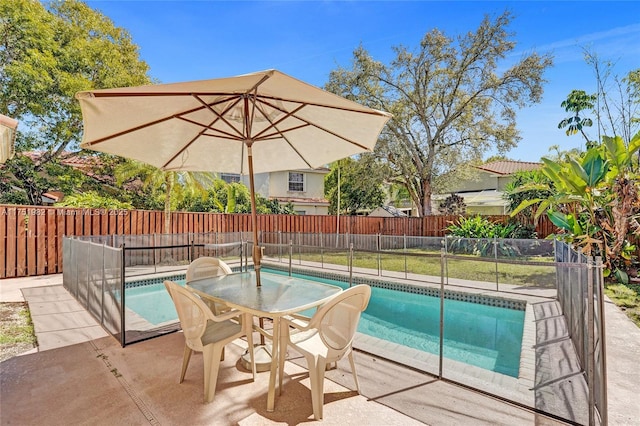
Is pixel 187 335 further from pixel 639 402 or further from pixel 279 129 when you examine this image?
pixel 639 402

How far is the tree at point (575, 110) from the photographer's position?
19.3 meters

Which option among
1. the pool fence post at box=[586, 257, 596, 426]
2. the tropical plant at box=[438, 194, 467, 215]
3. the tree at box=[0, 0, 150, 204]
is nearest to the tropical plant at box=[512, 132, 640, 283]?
the pool fence post at box=[586, 257, 596, 426]

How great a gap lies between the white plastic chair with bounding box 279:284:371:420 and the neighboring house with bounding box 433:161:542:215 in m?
18.1

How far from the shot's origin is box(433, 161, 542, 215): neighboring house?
65.2ft

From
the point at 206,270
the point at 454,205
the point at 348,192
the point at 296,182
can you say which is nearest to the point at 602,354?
the point at 206,270

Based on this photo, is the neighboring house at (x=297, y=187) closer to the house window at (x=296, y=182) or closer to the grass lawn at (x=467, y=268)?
the house window at (x=296, y=182)

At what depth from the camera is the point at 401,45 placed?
16.3 metres

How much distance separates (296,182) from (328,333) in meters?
21.1

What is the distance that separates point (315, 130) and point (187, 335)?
2397 mm

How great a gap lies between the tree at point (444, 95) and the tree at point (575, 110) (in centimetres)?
675

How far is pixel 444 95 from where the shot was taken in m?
16.8

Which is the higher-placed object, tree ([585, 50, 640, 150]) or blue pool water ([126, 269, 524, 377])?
tree ([585, 50, 640, 150])

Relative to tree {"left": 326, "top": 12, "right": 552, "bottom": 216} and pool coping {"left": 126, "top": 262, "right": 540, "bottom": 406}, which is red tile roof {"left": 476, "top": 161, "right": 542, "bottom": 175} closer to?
tree {"left": 326, "top": 12, "right": 552, "bottom": 216}

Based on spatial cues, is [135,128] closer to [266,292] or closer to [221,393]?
[266,292]
